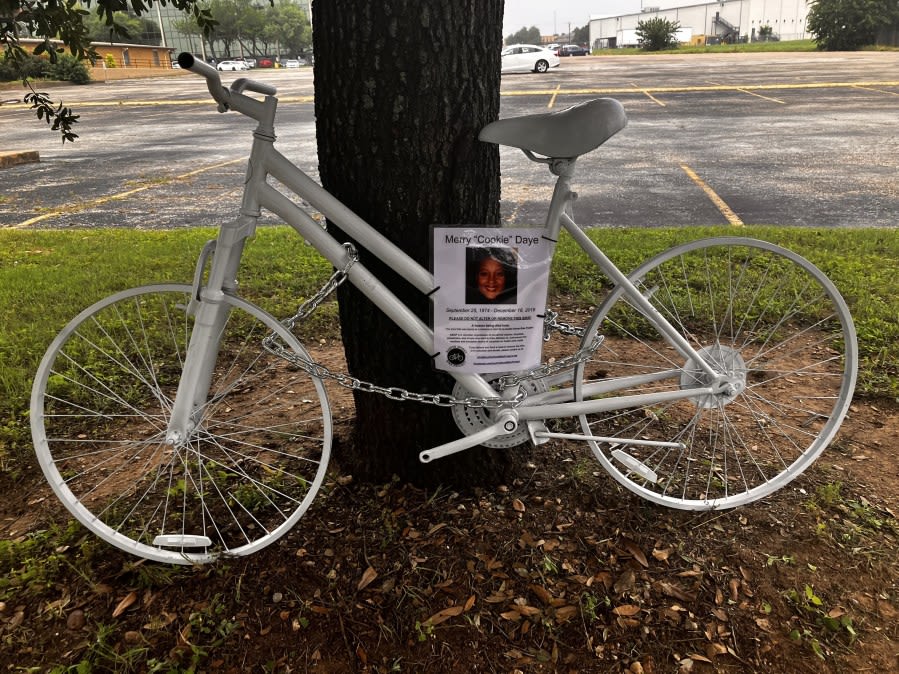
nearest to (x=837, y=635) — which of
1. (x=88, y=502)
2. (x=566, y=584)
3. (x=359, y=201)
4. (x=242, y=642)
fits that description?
(x=566, y=584)

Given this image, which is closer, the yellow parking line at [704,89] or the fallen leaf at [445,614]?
the fallen leaf at [445,614]

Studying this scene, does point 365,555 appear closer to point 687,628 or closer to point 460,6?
point 687,628

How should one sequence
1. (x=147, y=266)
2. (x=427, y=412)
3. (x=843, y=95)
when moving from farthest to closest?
1. (x=843, y=95)
2. (x=147, y=266)
3. (x=427, y=412)

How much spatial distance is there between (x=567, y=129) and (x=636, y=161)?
28.4 ft

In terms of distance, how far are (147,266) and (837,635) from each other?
482 centimetres

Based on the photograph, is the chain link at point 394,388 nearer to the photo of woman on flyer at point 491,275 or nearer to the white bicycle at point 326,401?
the white bicycle at point 326,401

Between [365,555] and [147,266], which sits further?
[147,266]

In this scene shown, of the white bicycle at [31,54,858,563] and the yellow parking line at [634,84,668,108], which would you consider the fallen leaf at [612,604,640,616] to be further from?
the yellow parking line at [634,84,668,108]

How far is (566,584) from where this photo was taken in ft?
7.12

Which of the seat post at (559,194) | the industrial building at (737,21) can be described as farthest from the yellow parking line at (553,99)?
the industrial building at (737,21)

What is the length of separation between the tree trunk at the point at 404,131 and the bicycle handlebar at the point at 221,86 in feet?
0.86

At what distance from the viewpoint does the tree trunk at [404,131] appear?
2062 millimetres

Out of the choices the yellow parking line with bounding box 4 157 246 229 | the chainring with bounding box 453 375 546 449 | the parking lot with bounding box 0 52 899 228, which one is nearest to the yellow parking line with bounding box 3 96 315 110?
the parking lot with bounding box 0 52 899 228

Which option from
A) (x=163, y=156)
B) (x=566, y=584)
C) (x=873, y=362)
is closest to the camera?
(x=566, y=584)
